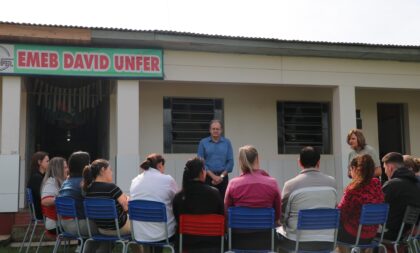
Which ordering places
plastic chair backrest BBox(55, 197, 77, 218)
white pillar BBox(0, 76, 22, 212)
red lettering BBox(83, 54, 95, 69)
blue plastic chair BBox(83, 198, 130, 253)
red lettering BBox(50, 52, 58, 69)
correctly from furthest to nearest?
red lettering BBox(83, 54, 95, 69) → red lettering BBox(50, 52, 58, 69) → white pillar BBox(0, 76, 22, 212) → plastic chair backrest BBox(55, 197, 77, 218) → blue plastic chair BBox(83, 198, 130, 253)

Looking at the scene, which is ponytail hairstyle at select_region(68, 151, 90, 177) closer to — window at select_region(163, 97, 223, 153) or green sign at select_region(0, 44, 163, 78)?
green sign at select_region(0, 44, 163, 78)

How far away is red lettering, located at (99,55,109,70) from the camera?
309 inches

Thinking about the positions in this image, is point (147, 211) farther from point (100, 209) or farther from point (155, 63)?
point (155, 63)

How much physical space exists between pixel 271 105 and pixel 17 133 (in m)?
4.94

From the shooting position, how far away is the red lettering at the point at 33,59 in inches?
298

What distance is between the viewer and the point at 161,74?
26.6ft

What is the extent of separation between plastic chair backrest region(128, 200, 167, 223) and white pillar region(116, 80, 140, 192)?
3377 mm

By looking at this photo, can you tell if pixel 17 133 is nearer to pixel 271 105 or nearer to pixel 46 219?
pixel 46 219

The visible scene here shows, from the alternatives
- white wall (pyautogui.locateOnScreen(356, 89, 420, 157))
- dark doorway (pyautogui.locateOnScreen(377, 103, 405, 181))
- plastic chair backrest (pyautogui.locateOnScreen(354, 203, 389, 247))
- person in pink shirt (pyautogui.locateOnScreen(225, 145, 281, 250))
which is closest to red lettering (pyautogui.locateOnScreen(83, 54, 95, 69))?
person in pink shirt (pyautogui.locateOnScreen(225, 145, 281, 250))

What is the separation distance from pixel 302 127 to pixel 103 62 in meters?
4.43

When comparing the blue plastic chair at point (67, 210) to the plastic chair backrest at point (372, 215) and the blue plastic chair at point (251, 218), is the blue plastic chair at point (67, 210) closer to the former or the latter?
the blue plastic chair at point (251, 218)

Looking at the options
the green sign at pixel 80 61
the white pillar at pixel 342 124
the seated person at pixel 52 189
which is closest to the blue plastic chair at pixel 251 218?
the seated person at pixel 52 189

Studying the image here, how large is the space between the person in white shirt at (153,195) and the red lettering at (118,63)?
3.50 meters

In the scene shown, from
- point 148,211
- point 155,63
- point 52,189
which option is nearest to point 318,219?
point 148,211
